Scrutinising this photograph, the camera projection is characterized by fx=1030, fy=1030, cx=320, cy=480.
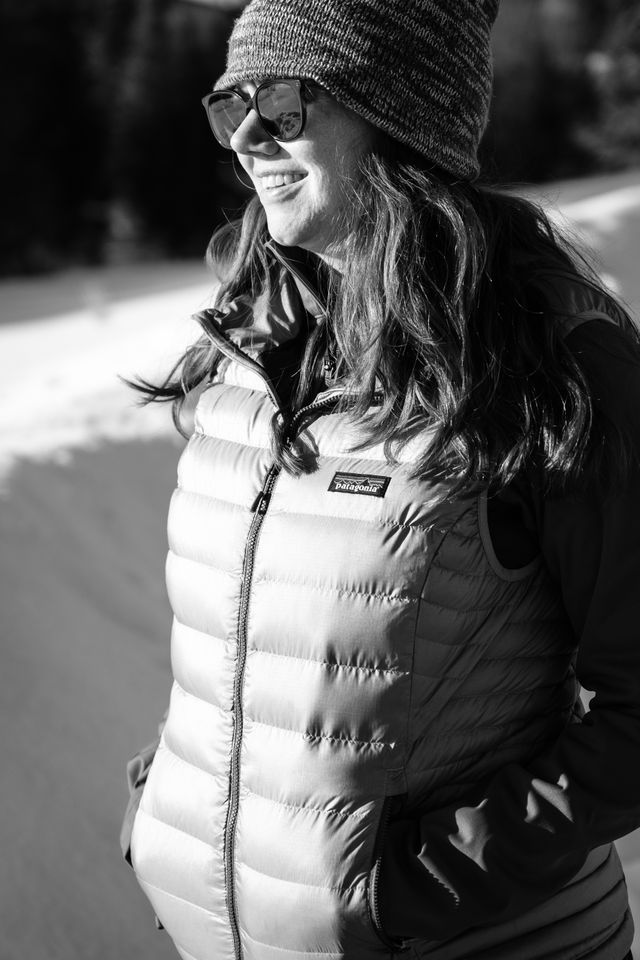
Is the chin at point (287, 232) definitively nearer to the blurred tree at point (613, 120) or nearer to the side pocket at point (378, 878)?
the side pocket at point (378, 878)

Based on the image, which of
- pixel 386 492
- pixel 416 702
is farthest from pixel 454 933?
pixel 386 492

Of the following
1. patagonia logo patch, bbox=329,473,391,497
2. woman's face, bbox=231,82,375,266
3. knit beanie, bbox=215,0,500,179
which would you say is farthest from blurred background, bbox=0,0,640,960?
patagonia logo patch, bbox=329,473,391,497

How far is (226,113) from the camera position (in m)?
1.69

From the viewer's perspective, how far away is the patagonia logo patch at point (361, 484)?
151cm

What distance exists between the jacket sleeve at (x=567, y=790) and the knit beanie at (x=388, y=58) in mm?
408

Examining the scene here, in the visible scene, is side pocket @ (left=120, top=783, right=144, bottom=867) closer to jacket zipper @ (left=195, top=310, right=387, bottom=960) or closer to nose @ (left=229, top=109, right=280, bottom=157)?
jacket zipper @ (left=195, top=310, right=387, bottom=960)

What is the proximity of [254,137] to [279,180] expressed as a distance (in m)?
0.08

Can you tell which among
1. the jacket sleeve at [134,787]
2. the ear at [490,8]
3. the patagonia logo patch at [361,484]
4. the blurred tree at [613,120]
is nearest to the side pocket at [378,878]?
the patagonia logo patch at [361,484]

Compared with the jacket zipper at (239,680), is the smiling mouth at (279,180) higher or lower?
higher

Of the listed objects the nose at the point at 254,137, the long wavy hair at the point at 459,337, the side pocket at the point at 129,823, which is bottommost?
the side pocket at the point at 129,823

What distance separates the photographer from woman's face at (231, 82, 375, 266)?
1.59m

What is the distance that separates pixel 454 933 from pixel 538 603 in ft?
1.61

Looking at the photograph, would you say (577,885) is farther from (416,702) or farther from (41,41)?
(41,41)

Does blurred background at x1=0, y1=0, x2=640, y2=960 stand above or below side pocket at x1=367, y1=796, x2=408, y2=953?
below
